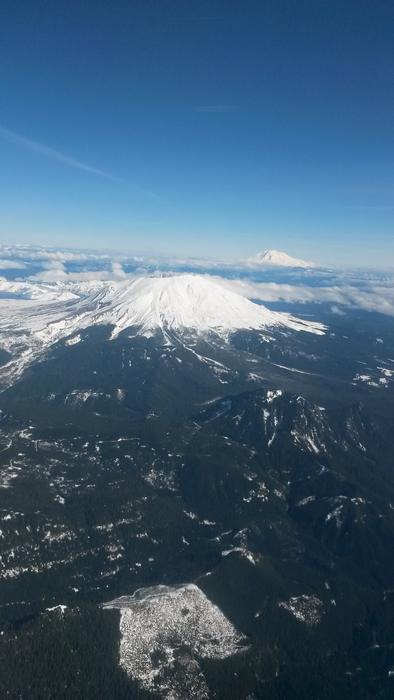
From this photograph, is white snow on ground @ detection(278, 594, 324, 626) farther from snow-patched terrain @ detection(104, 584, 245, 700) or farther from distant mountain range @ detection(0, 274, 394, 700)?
snow-patched terrain @ detection(104, 584, 245, 700)

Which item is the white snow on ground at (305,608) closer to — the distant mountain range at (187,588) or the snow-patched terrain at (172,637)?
the distant mountain range at (187,588)

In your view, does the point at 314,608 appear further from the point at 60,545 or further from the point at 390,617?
the point at 60,545

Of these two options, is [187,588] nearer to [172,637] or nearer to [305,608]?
[172,637]

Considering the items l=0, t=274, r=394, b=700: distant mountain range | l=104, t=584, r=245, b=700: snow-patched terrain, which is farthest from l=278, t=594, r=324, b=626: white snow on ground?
l=104, t=584, r=245, b=700: snow-patched terrain

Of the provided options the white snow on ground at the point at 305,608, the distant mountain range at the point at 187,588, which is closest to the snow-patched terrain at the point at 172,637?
the distant mountain range at the point at 187,588

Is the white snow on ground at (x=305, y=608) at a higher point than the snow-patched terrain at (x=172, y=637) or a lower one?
lower

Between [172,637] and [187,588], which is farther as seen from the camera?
[187,588]

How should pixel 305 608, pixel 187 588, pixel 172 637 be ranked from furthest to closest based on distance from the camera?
pixel 305 608, pixel 187 588, pixel 172 637

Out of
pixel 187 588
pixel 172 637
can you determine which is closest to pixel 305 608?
pixel 187 588
